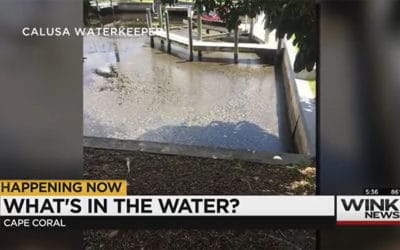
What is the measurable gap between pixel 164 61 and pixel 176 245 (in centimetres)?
98

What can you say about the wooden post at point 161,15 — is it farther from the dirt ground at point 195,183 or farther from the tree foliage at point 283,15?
the dirt ground at point 195,183

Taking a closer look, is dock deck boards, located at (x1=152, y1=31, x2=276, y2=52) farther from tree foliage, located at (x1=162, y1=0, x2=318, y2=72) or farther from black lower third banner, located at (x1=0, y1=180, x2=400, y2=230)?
black lower third banner, located at (x1=0, y1=180, x2=400, y2=230)

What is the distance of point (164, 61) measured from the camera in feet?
7.52

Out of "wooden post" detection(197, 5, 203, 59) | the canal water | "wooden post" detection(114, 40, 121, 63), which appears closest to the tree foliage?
"wooden post" detection(197, 5, 203, 59)

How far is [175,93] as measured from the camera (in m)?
2.32

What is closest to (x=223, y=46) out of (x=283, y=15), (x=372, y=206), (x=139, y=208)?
(x=283, y=15)

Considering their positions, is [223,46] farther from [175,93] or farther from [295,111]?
[295,111]

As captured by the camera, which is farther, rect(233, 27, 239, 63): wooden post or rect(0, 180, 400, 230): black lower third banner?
rect(233, 27, 239, 63): wooden post

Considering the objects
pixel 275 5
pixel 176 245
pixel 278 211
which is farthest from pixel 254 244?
pixel 275 5
